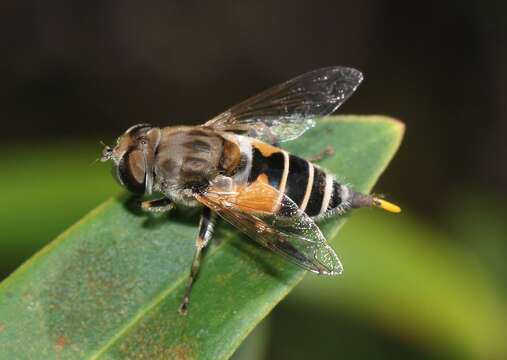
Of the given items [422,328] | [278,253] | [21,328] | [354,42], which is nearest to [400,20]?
[354,42]

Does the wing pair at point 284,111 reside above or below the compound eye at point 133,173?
above

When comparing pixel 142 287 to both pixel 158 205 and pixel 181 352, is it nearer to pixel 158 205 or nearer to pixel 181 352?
pixel 181 352

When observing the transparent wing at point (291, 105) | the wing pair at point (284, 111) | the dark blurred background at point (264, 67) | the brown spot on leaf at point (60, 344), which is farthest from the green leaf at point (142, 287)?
the dark blurred background at point (264, 67)

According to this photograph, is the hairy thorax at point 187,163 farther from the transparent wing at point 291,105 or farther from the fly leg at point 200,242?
the transparent wing at point 291,105

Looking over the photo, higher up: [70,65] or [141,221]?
[141,221]

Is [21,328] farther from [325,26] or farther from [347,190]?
[325,26]

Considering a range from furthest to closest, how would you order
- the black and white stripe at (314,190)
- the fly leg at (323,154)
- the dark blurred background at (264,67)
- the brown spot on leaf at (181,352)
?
the dark blurred background at (264,67) < the fly leg at (323,154) < the black and white stripe at (314,190) < the brown spot on leaf at (181,352)

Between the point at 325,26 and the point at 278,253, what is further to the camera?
the point at 325,26

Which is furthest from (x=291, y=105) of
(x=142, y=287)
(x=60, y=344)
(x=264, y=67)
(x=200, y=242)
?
(x=264, y=67)
